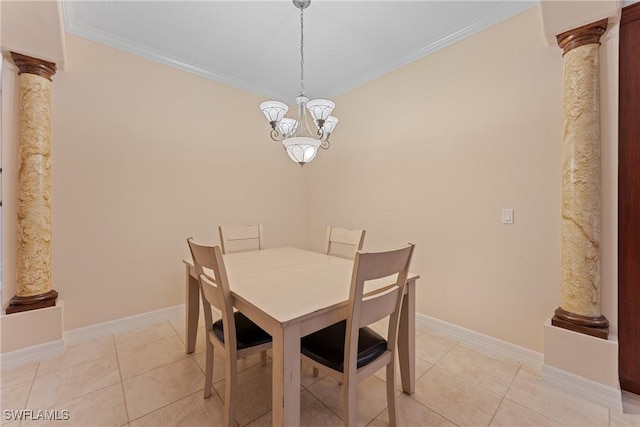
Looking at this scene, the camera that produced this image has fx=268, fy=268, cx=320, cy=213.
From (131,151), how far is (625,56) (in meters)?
3.68

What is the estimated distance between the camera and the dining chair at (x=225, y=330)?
1.25 meters

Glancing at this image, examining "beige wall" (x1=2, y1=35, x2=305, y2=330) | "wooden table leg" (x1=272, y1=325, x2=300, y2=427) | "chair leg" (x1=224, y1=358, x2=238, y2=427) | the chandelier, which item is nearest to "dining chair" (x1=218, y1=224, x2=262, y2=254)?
"beige wall" (x1=2, y1=35, x2=305, y2=330)

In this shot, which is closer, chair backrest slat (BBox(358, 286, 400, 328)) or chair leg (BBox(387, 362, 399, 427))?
chair backrest slat (BBox(358, 286, 400, 328))

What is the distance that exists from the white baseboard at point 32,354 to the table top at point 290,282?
124cm

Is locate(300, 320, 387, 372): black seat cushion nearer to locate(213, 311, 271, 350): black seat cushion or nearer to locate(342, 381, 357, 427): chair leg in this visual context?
locate(342, 381, 357, 427): chair leg

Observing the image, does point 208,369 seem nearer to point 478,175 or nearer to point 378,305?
point 378,305

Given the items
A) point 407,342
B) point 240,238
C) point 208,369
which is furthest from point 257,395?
point 240,238

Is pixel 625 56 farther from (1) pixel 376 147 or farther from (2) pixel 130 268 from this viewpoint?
(2) pixel 130 268

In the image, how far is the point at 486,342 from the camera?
2113 mm

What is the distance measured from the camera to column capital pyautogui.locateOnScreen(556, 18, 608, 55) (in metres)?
1.59

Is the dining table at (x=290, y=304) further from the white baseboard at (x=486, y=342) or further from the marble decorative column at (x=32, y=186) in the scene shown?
the marble decorative column at (x=32, y=186)

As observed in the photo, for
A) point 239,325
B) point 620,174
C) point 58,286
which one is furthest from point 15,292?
point 620,174

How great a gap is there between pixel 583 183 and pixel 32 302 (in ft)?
12.4

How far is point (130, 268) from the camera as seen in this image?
246 cm
